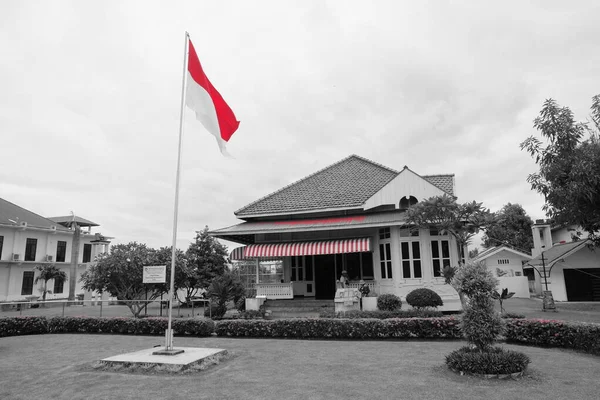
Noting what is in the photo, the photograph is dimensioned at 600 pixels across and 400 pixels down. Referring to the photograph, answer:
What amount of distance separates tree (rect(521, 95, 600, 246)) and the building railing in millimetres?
11368

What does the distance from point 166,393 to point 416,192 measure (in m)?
14.4

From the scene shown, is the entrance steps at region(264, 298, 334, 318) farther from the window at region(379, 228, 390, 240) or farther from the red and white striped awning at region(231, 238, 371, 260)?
the window at region(379, 228, 390, 240)

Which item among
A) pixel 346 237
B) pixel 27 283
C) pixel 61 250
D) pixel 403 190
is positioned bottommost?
pixel 27 283

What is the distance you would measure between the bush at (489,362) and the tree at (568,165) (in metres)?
7.65

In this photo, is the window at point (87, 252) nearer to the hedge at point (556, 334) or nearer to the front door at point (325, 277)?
the front door at point (325, 277)

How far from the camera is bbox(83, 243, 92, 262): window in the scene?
41719mm

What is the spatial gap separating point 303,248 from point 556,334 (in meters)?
11.0

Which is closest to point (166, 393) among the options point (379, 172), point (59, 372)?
point (59, 372)

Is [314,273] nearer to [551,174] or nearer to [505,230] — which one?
[551,174]

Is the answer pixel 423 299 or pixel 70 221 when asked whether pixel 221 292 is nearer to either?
pixel 423 299

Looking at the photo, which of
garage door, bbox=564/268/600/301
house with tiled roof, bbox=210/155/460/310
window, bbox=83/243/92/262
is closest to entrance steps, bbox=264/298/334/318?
house with tiled roof, bbox=210/155/460/310

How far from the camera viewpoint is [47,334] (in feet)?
51.4

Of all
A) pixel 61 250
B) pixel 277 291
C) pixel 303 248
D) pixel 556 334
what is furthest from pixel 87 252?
pixel 556 334

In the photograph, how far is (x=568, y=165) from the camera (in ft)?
44.4
